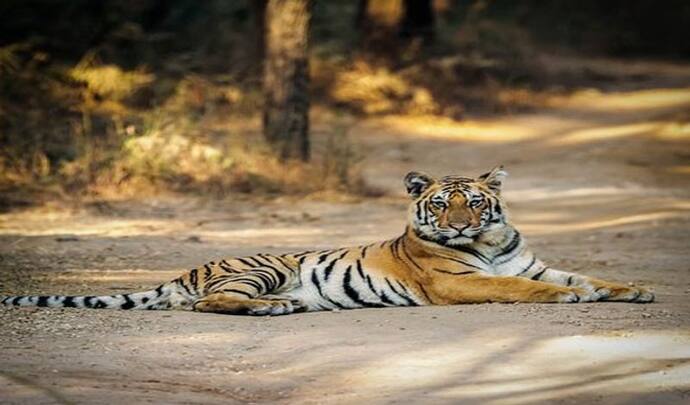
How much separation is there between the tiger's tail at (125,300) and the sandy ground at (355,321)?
0.17 metres

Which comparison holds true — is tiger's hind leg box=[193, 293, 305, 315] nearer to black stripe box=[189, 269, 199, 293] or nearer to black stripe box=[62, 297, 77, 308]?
black stripe box=[189, 269, 199, 293]

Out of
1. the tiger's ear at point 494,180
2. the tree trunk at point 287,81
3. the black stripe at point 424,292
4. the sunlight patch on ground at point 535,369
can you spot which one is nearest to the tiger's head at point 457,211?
the tiger's ear at point 494,180

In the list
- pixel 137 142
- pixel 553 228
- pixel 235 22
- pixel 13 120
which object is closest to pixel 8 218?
pixel 137 142

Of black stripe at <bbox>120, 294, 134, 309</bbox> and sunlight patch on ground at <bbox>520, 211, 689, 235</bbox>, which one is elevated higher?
sunlight patch on ground at <bbox>520, 211, 689, 235</bbox>

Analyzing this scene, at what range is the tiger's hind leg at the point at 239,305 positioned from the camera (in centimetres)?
842

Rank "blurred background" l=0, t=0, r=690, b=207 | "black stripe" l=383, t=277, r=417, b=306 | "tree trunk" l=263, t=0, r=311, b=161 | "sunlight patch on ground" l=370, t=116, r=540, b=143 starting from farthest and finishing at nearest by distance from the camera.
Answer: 1. "sunlight patch on ground" l=370, t=116, r=540, b=143
2. "tree trunk" l=263, t=0, r=311, b=161
3. "blurred background" l=0, t=0, r=690, b=207
4. "black stripe" l=383, t=277, r=417, b=306

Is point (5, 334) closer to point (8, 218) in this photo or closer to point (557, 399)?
point (557, 399)

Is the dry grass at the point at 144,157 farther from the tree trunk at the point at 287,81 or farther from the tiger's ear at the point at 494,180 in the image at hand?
the tiger's ear at the point at 494,180

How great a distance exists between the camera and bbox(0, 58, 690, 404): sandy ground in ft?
20.9

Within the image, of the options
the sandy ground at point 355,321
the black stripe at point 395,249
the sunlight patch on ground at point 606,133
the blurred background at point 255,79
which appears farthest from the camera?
the sunlight patch on ground at point 606,133

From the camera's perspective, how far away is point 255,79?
2094cm

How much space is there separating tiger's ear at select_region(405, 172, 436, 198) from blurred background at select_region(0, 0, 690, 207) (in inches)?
272

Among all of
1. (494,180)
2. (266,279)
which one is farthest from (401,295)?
(494,180)

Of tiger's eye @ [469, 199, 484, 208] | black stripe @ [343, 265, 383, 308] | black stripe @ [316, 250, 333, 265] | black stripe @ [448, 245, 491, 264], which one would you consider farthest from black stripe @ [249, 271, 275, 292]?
tiger's eye @ [469, 199, 484, 208]
